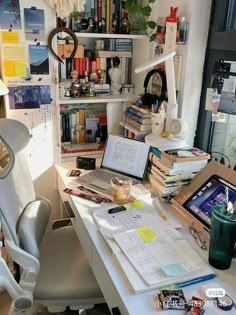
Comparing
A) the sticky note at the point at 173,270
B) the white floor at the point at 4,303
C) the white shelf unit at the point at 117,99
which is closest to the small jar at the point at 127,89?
the white shelf unit at the point at 117,99

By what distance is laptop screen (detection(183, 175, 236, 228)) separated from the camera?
4.24 ft

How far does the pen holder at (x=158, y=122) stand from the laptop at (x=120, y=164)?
0.40 feet

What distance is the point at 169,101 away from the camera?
171 cm

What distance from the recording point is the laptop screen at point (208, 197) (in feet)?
4.24

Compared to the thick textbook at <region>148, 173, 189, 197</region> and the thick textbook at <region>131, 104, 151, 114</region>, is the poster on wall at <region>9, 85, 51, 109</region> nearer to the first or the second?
the thick textbook at <region>131, 104, 151, 114</region>

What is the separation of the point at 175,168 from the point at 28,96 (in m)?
0.95

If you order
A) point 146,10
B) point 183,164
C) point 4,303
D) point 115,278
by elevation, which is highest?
point 146,10

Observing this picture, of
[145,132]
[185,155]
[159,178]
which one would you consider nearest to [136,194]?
[159,178]

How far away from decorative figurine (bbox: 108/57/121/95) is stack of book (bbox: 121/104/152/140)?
0.23 metres

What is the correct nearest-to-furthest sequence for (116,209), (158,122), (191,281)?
(191,281), (116,209), (158,122)

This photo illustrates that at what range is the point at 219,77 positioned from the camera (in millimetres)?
1659

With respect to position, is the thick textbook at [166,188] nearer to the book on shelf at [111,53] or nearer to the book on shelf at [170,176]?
the book on shelf at [170,176]

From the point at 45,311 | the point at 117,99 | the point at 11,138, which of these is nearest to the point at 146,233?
the point at 11,138

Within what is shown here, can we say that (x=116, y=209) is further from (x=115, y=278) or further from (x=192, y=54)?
(x=192, y=54)
